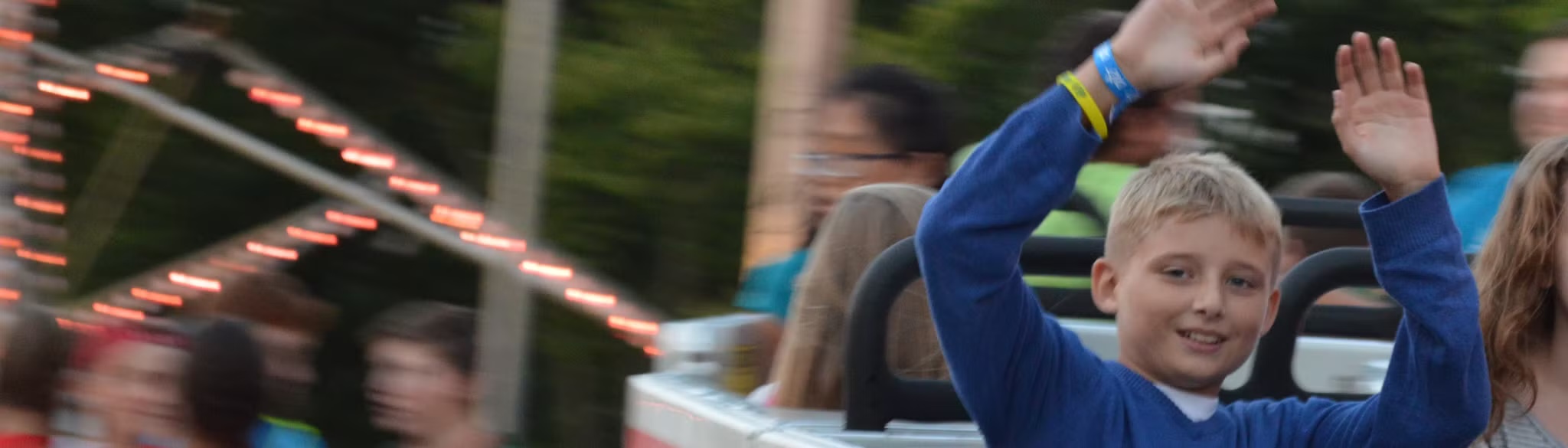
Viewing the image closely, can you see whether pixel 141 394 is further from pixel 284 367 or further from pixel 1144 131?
pixel 1144 131

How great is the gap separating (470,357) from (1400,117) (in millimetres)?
2209

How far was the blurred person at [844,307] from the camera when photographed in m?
3.06

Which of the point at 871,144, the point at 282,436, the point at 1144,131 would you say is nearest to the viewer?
the point at 1144,131

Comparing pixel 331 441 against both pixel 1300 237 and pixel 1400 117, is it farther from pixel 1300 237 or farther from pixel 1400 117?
pixel 1400 117

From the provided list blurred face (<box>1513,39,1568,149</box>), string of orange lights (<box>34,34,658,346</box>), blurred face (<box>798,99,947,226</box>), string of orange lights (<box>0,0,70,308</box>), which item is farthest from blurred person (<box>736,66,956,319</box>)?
string of orange lights (<box>34,34,658,346</box>)

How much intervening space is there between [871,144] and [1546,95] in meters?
1.11

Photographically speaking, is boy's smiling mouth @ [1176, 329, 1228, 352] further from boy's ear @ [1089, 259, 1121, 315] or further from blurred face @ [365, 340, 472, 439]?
blurred face @ [365, 340, 472, 439]

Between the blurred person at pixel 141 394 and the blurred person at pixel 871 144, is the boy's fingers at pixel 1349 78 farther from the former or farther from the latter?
the blurred person at pixel 141 394

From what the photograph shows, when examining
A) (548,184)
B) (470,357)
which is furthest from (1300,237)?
(548,184)

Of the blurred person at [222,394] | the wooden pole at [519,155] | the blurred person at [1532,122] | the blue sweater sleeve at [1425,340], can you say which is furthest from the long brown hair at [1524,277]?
the wooden pole at [519,155]

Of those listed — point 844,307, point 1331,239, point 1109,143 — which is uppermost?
point 1109,143

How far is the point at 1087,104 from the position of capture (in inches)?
79.1

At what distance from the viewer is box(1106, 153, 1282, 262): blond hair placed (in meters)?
2.18

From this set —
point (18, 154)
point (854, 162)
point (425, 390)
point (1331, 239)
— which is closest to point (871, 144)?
point (854, 162)
